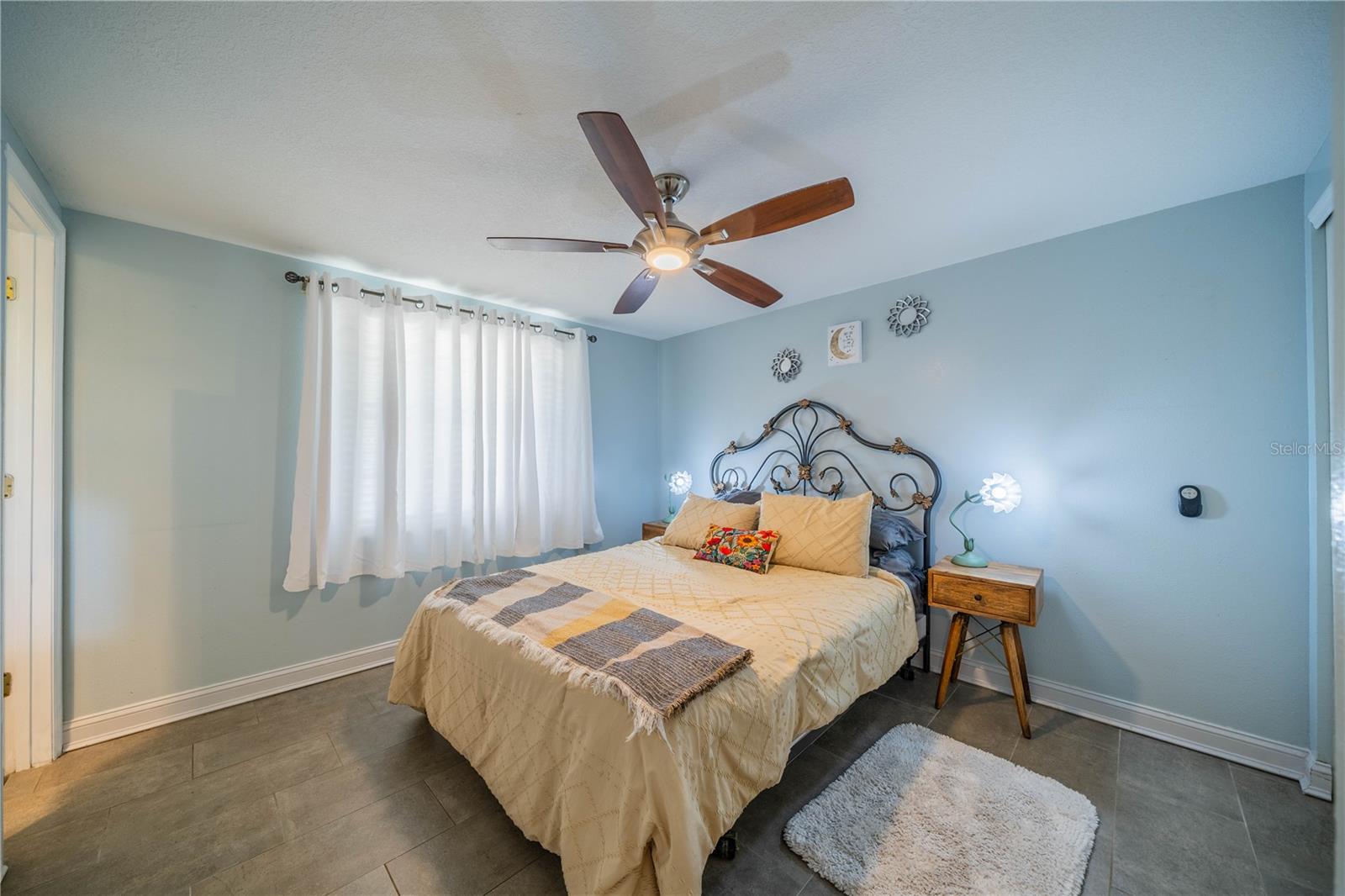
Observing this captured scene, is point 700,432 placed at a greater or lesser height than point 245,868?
greater

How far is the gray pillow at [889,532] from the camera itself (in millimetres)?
2764

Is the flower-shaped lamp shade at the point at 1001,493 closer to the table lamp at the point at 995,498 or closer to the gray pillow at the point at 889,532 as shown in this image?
the table lamp at the point at 995,498

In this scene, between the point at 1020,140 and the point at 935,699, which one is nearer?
the point at 1020,140

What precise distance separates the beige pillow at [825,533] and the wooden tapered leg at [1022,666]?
0.75 metres

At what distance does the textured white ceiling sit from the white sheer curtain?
746 millimetres

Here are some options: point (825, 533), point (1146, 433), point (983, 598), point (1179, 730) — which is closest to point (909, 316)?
point (1146, 433)

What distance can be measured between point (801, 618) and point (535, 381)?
2.72 meters

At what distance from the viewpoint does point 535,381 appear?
373 cm

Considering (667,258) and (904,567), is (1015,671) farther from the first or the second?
(667,258)

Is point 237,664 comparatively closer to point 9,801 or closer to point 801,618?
point 9,801

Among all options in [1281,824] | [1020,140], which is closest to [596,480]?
[1020,140]

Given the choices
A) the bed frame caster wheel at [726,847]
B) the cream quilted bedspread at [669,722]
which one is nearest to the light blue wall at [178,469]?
the cream quilted bedspread at [669,722]

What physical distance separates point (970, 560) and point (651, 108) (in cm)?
261

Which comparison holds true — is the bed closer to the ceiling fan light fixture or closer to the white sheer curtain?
the white sheer curtain
